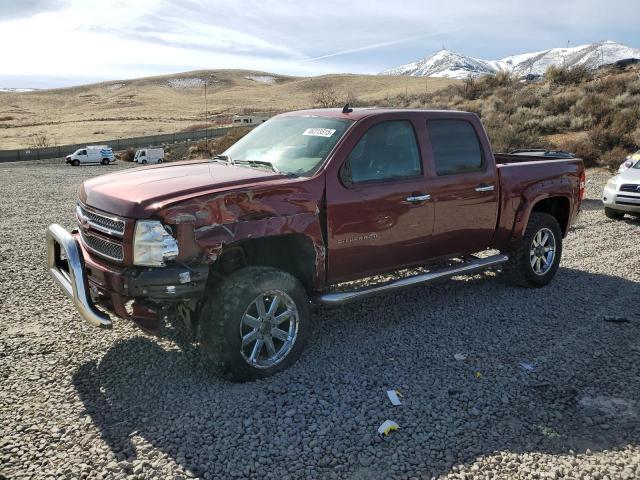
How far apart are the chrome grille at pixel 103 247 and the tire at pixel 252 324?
703 mm

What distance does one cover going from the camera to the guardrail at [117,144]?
38.3 meters

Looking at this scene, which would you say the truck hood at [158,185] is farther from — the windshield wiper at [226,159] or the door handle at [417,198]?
the door handle at [417,198]

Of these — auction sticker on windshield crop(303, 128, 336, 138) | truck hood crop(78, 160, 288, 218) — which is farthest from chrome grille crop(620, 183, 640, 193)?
truck hood crop(78, 160, 288, 218)

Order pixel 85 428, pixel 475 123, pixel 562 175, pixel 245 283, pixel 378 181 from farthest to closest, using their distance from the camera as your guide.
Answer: pixel 562 175 < pixel 475 123 < pixel 378 181 < pixel 245 283 < pixel 85 428

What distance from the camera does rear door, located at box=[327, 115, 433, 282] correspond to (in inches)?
177

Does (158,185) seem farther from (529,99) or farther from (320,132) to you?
(529,99)

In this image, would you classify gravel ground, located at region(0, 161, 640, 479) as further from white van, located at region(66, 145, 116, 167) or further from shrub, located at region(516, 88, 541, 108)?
white van, located at region(66, 145, 116, 167)

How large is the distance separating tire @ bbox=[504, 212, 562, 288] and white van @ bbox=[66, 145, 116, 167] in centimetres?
3405

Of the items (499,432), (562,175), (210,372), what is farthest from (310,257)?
(562,175)

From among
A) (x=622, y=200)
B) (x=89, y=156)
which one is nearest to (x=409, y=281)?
(x=622, y=200)

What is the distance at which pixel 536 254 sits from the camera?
6.40 m

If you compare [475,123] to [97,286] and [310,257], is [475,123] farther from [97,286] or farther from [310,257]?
[97,286]

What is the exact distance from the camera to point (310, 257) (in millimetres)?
4391

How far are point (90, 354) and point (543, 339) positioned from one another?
3.98 m
